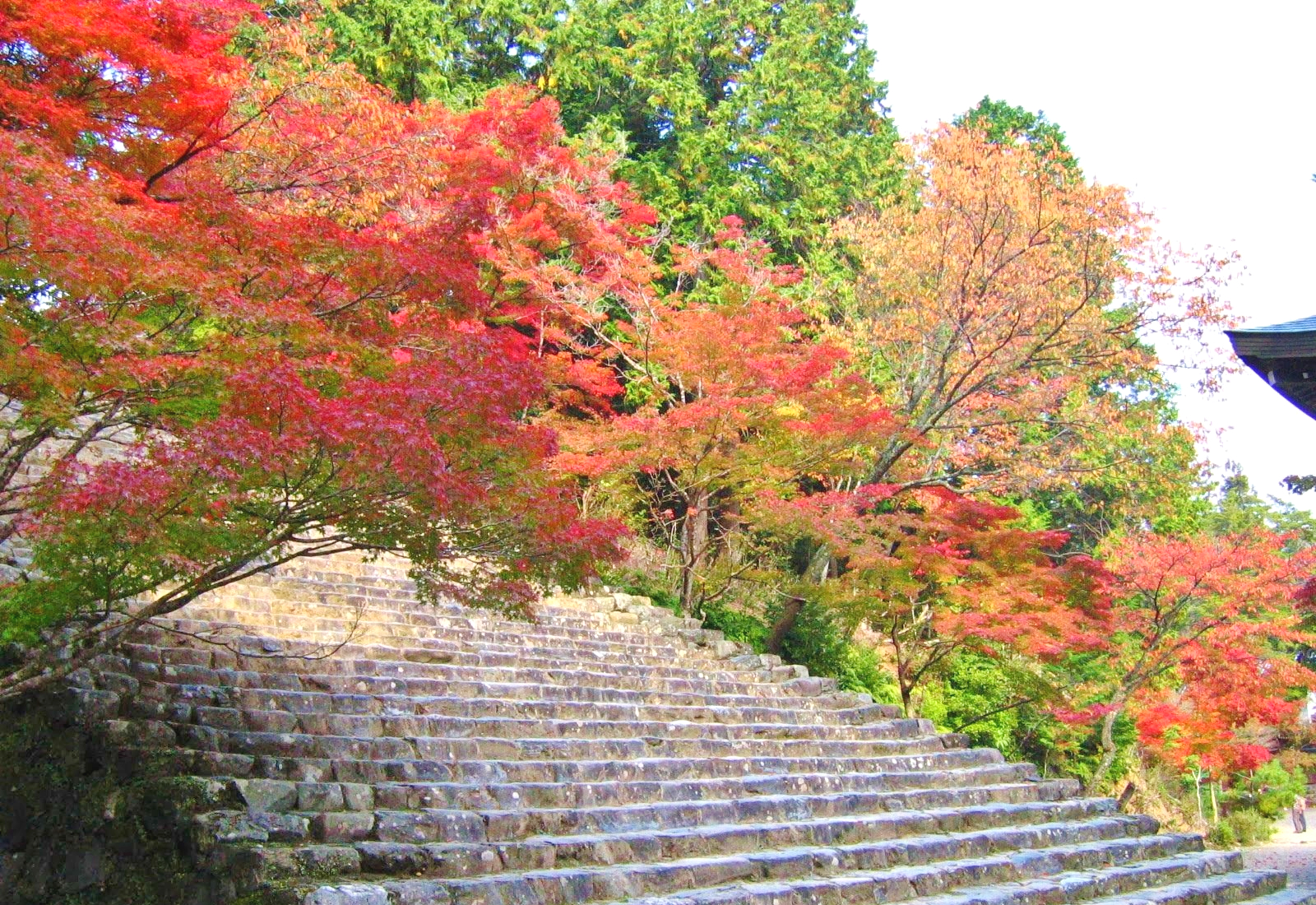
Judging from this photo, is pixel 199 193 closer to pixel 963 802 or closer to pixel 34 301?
pixel 34 301

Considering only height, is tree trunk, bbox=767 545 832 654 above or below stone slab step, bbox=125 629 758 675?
above

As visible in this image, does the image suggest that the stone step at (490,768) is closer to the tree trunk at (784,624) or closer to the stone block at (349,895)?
the stone block at (349,895)

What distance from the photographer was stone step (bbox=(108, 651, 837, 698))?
21.7 feet

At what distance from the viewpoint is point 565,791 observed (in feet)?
20.9

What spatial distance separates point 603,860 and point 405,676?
2.78 metres

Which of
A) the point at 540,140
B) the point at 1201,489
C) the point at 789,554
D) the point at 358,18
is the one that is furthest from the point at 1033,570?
the point at 358,18

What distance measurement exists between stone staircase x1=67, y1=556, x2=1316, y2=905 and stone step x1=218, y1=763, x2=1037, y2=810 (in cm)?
2

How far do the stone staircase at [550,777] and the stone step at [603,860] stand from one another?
0.02 meters

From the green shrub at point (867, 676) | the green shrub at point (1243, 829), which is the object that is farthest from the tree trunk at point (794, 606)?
the green shrub at point (1243, 829)

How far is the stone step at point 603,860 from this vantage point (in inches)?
183

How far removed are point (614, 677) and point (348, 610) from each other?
255 cm

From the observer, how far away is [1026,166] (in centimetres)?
1452

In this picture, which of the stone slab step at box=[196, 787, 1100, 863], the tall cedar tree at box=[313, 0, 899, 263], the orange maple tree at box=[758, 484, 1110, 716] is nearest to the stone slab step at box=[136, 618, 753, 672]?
the stone slab step at box=[196, 787, 1100, 863]

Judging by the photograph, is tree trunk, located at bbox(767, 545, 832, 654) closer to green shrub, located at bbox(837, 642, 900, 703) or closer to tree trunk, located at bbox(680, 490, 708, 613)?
tree trunk, located at bbox(680, 490, 708, 613)
